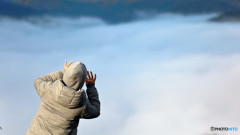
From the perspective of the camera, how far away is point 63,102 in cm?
507

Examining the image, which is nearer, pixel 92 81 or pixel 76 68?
pixel 76 68

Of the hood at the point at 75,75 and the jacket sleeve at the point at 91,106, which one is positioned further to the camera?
the jacket sleeve at the point at 91,106

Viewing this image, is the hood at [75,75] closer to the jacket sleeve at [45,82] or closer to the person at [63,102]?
the person at [63,102]

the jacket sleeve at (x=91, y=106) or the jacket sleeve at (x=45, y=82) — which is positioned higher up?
the jacket sleeve at (x=45, y=82)

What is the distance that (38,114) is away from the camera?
539cm

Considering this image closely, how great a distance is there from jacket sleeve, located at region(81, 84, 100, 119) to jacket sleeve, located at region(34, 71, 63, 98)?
21.6 inches

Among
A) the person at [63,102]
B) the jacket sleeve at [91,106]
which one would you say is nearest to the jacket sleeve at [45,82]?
the person at [63,102]

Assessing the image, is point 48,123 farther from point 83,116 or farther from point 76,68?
point 76,68

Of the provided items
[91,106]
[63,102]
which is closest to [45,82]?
[63,102]

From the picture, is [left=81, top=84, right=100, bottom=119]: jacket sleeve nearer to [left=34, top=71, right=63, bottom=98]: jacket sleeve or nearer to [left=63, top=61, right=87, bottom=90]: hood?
[left=63, top=61, right=87, bottom=90]: hood

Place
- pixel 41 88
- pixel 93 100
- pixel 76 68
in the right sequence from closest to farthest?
pixel 76 68 < pixel 41 88 < pixel 93 100

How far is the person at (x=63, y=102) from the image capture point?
4.95 metres

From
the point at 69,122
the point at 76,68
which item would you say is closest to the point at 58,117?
the point at 69,122

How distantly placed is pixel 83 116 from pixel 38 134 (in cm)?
73
